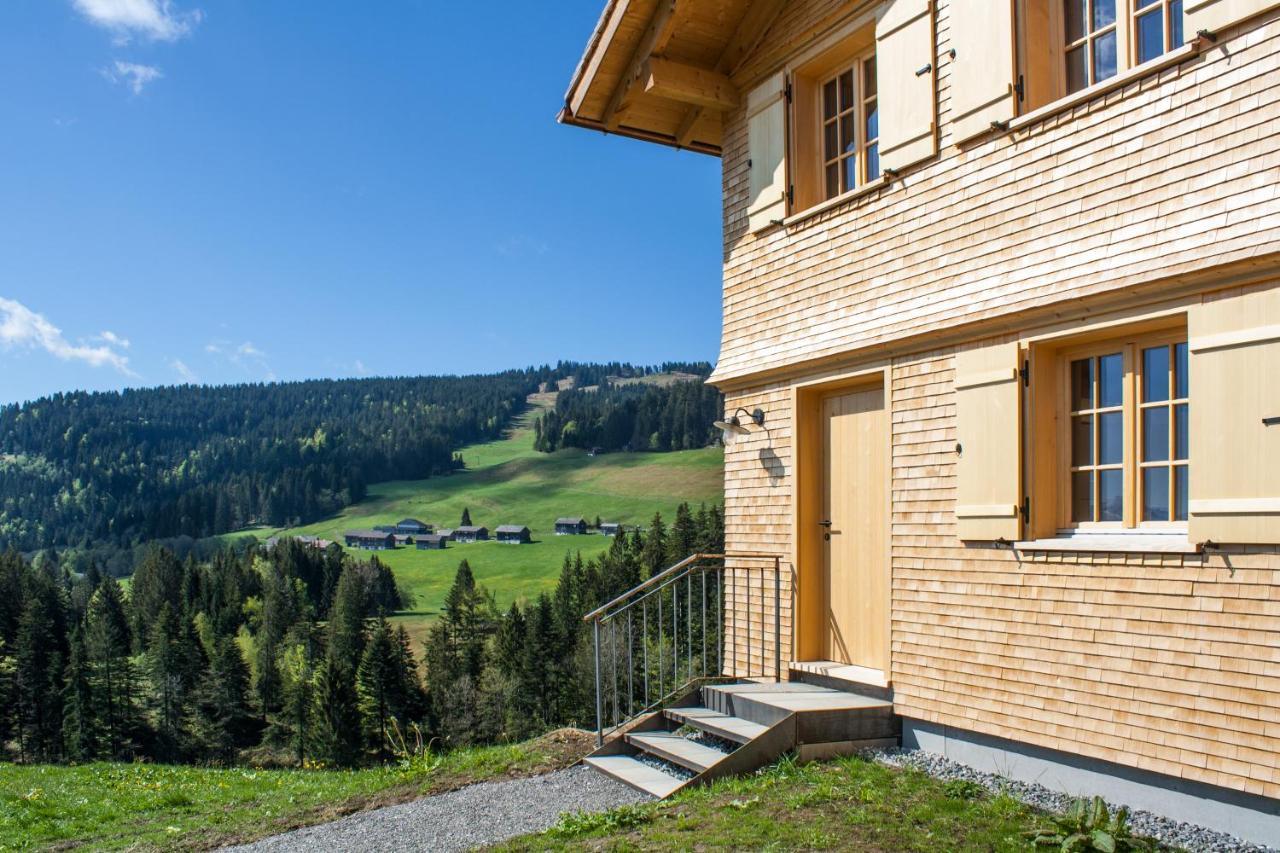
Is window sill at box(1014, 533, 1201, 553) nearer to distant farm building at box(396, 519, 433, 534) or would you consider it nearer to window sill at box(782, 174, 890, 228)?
window sill at box(782, 174, 890, 228)

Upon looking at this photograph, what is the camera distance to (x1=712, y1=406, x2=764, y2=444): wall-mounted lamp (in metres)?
8.70

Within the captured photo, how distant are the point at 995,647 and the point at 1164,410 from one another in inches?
72.2

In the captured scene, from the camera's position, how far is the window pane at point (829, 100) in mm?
8305

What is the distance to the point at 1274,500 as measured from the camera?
15.7 feet

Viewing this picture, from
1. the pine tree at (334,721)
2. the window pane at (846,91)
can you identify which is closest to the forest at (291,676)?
the pine tree at (334,721)

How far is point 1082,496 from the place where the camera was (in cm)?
604

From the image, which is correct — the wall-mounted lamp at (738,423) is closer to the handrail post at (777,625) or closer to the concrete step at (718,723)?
the handrail post at (777,625)

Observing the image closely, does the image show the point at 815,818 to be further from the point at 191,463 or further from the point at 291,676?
the point at 191,463

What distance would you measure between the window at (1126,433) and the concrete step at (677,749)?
2917 millimetres

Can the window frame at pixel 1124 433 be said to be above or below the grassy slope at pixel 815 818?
above

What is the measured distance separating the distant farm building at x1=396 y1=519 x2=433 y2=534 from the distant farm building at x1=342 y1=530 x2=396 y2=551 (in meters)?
2.38

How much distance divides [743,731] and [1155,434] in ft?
11.4

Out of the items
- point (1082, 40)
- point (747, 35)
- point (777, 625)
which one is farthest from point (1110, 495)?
point (747, 35)

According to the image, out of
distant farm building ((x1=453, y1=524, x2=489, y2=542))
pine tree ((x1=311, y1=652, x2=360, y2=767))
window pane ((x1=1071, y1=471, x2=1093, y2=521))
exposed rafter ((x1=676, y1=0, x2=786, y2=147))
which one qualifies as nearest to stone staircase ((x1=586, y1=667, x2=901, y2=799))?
window pane ((x1=1071, y1=471, x2=1093, y2=521))
